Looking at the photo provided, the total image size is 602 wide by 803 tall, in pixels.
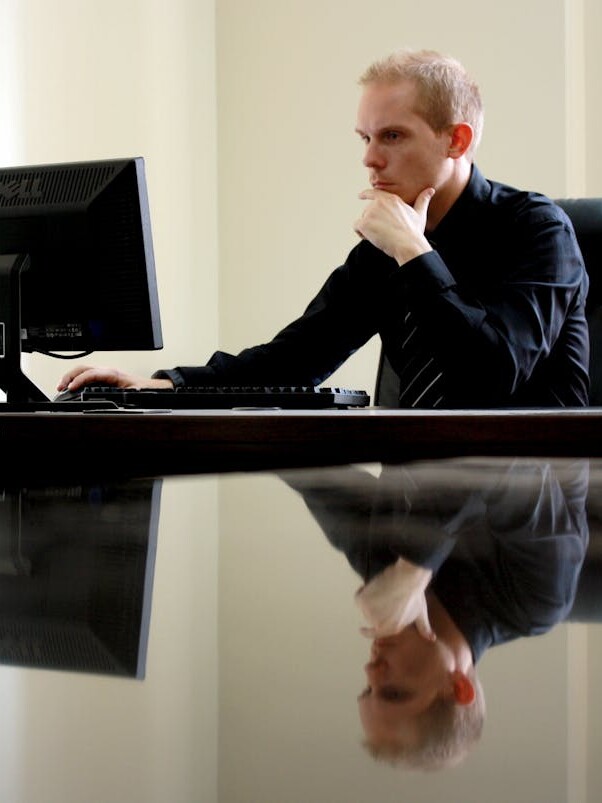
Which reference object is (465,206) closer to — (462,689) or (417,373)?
(417,373)

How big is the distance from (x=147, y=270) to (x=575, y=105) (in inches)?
101

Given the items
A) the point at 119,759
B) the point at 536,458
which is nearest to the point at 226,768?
the point at 119,759

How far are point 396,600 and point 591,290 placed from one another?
2.18 m

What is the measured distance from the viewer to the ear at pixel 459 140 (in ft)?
7.02

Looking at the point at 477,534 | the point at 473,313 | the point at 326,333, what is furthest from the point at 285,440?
the point at 326,333

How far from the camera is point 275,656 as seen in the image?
14 cm

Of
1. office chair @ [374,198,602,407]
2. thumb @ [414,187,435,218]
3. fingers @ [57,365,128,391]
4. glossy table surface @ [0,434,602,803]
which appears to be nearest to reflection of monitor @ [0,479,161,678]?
glossy table surface @ [0,434,602,803]

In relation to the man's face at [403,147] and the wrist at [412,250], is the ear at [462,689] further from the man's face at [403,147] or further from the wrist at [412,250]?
the man's face at [403,147]

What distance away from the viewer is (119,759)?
99mm

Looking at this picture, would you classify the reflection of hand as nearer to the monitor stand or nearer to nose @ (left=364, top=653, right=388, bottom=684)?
nose @ (left=364, top=653, right=388, bottom=684)

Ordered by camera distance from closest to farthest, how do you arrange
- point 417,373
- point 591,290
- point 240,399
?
point 240,399
point 417,373
point 591,290

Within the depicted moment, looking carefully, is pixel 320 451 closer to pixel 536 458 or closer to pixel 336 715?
pixel 536 458

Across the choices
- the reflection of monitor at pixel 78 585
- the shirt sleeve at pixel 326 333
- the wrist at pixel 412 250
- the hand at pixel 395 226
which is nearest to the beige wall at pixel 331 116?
the shirt sleeve at pixel 326 333

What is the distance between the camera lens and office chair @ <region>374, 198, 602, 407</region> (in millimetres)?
2219
